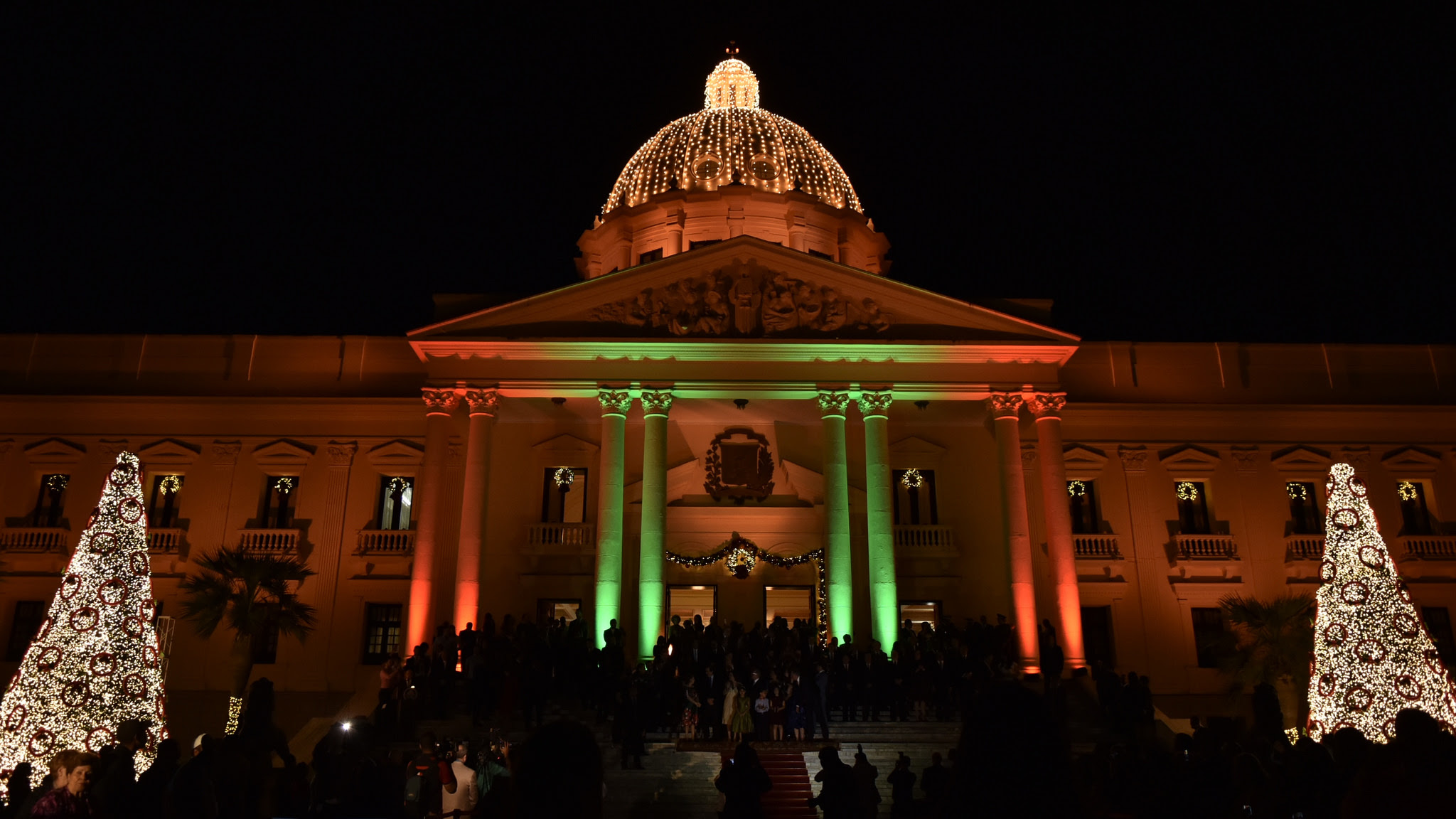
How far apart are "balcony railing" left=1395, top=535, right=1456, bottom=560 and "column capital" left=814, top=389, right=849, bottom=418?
17.2 meters

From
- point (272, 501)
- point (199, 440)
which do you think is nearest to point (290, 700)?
point (272, 501)

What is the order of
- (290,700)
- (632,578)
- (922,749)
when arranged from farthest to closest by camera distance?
(632,578) < (290,700) < (922,749)

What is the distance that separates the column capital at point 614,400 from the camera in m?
27.1

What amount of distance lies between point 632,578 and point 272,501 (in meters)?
11.0

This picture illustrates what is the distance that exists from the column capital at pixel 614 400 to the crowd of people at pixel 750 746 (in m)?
6.71

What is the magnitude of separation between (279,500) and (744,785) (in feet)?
78.9

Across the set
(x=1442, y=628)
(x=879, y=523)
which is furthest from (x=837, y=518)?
(x=1442, y=628)

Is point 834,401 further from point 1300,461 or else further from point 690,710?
point 1300,461

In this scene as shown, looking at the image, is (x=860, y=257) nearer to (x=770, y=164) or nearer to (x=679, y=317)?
(x=770, y=164)

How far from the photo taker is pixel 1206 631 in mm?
29969

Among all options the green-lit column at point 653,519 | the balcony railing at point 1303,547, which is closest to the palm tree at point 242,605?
the green-lit column at point 653,519

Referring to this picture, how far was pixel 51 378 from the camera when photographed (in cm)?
3212

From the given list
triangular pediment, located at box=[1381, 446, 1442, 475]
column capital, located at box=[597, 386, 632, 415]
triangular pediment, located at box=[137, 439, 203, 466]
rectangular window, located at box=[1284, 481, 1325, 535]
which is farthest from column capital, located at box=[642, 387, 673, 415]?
triangular pediment, located at box=[1381, 446, 1442, 475]

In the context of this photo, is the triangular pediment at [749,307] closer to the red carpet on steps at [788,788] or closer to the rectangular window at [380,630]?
the rectangular window at [380,630]
